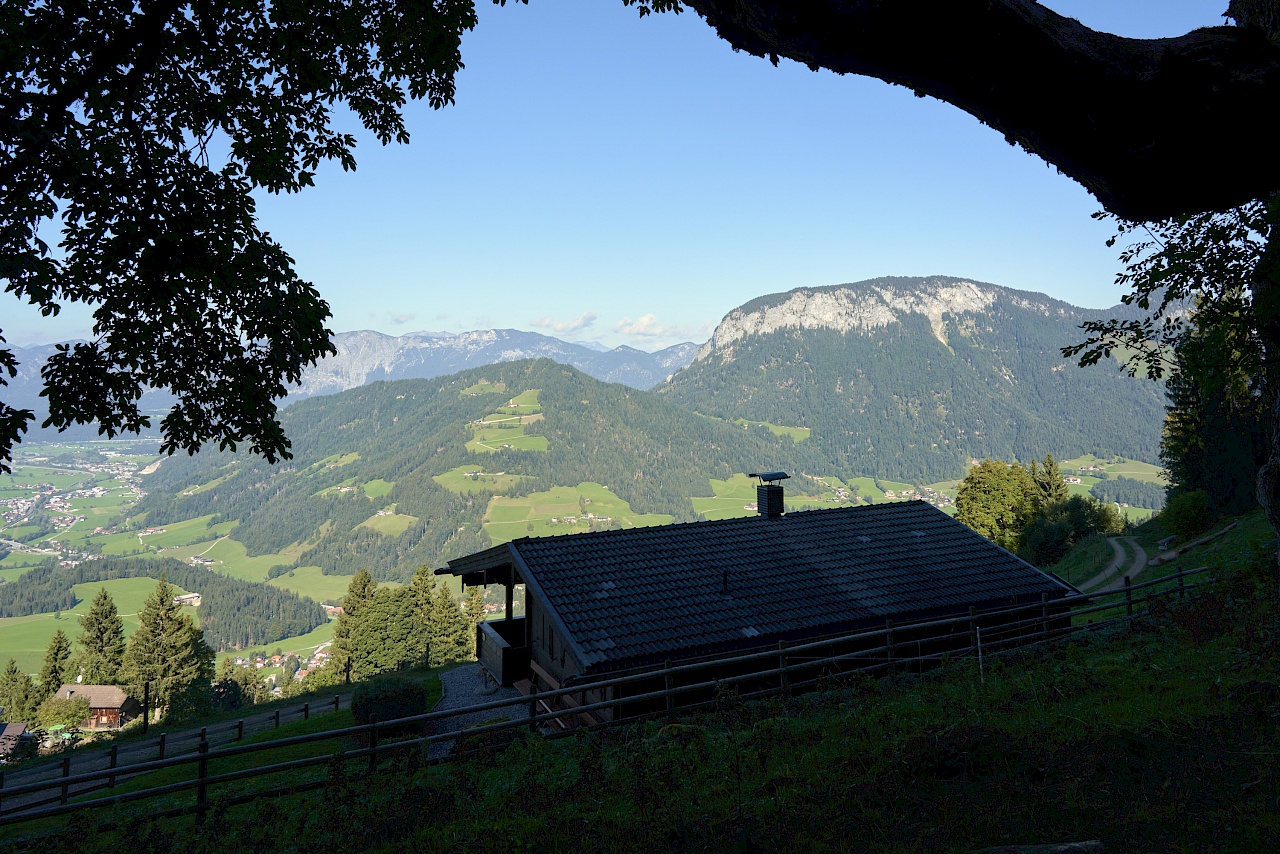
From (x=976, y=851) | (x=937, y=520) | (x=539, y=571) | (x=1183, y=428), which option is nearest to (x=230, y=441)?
(x=976, y=851)

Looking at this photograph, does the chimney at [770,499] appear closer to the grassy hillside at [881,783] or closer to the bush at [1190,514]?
the grassy hillside at [881,783]

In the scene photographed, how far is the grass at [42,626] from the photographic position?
487 feet

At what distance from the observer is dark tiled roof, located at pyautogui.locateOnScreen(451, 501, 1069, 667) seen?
49.9 feet

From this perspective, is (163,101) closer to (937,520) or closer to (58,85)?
(58,85)

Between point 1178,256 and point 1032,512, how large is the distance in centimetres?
5658

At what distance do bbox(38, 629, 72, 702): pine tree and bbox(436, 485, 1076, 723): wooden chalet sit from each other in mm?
58342

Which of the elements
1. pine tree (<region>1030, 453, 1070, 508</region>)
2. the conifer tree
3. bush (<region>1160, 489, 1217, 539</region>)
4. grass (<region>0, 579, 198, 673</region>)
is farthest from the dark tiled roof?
grass (<region>0, 579, 198, 673</region>)

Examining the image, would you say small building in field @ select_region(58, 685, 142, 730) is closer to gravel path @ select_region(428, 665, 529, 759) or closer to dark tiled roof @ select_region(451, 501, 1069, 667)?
gravel path @ select_region(428, 665, 529, 759)

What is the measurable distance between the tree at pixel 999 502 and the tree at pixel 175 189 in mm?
60774

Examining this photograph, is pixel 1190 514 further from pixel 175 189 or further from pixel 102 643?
pixel 102 643

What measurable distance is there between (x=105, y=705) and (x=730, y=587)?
69400 mm

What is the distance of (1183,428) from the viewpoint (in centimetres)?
4681

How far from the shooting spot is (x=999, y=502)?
5959 cm

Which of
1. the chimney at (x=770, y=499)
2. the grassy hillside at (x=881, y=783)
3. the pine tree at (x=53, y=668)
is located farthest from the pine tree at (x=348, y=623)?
the grassy hillside at (x=881, y=783)
